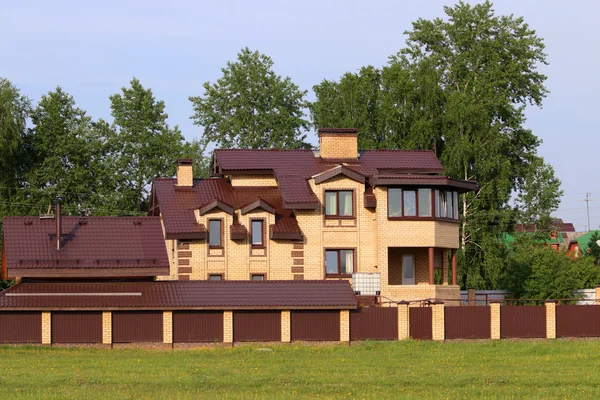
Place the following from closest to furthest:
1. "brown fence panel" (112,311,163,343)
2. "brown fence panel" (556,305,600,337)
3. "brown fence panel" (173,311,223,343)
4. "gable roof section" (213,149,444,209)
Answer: "brown fence panel" (112,311,163,343)
"brown fence panel" (173,311,223,343)
"brown fence panel" (556,305,600,337)
"gable roof section" (213,149,444,209)

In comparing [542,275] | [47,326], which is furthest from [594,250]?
[47,326]

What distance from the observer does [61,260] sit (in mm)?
53438

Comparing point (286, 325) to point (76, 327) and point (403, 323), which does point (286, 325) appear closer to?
point (403, 323)

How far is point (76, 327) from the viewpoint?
47.8 m

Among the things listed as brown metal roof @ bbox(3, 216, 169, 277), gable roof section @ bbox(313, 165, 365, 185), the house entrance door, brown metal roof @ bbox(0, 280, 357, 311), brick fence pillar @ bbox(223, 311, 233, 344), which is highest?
gable roof section @ bbox(313, 165, 365, 185)

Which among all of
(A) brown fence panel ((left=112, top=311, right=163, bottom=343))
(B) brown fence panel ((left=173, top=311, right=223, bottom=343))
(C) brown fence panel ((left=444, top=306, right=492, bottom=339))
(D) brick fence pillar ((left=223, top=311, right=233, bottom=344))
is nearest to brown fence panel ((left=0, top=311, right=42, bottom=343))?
(A) brown fence panel ((left=112, top=311, right=163, bottom=343))

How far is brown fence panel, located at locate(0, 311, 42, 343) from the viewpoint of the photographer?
1863 inches

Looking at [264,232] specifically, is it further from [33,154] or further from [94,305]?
[33,154]

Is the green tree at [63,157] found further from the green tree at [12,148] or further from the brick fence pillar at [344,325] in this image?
the brick fence pillar at [344,325]

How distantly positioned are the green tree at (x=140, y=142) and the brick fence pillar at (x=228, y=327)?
34642 millimetres

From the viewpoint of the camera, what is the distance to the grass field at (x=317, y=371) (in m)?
30.7

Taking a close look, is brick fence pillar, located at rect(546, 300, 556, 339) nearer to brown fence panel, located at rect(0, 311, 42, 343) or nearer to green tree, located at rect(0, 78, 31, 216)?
brown fence panel, located at rect(0, 311, 42, 343)

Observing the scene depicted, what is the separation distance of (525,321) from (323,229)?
1126 centimetres

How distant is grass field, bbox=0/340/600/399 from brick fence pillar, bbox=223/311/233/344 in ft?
5.22
